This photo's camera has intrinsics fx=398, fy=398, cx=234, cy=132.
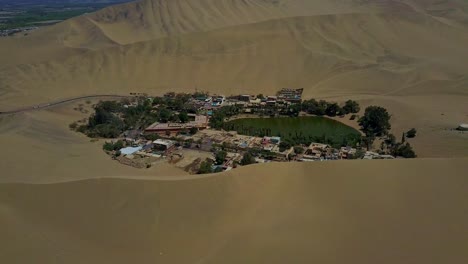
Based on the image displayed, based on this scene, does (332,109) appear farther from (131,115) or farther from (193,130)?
(131,115)

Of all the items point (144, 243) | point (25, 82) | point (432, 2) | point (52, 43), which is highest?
point (432, 2)

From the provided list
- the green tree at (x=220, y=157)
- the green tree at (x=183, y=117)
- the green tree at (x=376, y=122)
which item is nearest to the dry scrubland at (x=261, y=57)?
the green tree at (x=376, y=122)

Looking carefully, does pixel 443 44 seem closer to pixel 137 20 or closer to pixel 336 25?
pixel 336 25

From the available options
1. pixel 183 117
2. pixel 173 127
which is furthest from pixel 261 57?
pixel 173 127

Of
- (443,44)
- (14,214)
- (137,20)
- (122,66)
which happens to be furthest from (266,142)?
(137,20)

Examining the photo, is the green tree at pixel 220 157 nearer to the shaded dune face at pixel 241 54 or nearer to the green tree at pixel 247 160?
the green tree at pixel 247 160

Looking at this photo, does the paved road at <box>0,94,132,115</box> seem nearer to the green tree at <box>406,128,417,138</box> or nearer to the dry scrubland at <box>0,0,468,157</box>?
the dry scrubland at <box>0,0,468,157</box>
